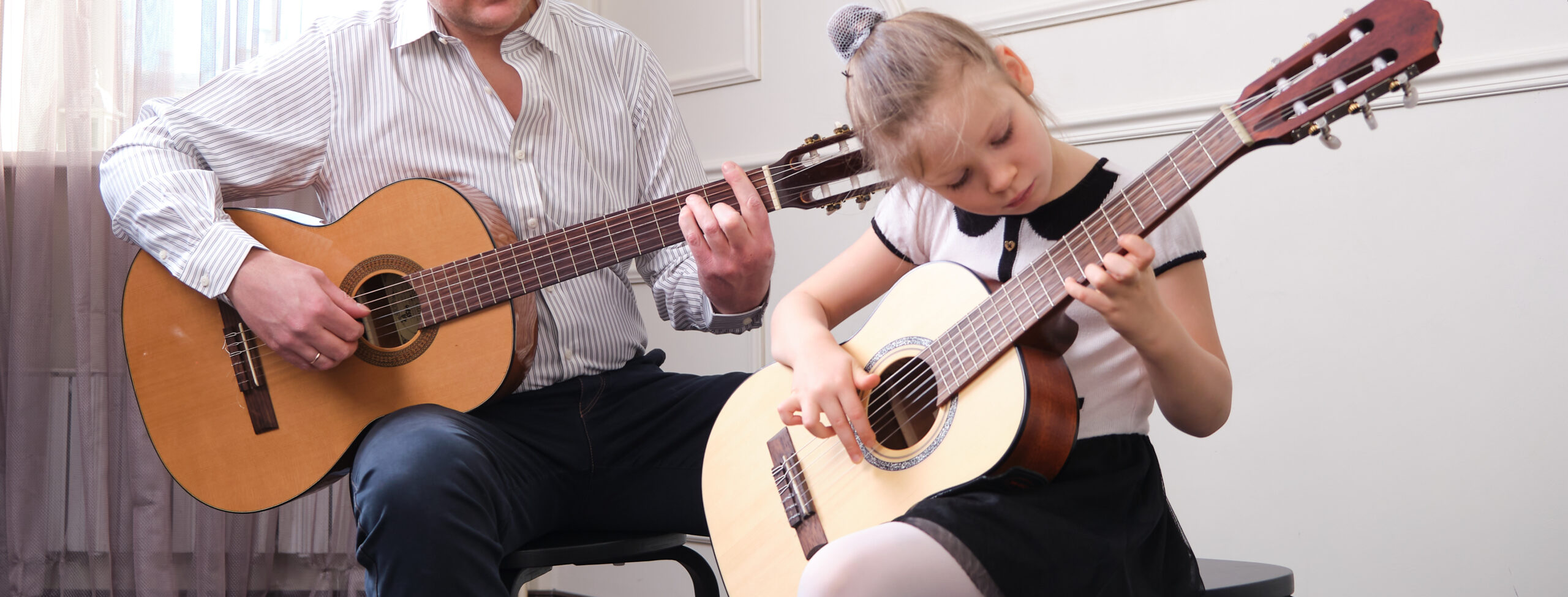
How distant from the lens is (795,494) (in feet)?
3.46

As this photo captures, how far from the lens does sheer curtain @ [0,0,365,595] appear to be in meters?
1.85

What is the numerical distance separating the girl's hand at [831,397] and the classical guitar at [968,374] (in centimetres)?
2

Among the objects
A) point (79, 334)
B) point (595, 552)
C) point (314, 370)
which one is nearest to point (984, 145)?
point (595, 552)

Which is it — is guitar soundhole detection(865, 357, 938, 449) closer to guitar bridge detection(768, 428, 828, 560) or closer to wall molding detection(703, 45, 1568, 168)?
guitar bridge detection(768, 428, 828, 560)

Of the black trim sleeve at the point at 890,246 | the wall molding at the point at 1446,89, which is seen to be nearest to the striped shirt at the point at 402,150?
the black trim sleeve at the point at 890,246

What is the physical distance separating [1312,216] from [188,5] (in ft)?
7.45

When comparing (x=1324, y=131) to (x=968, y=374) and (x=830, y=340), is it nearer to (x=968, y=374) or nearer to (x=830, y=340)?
(x=968, y=374)

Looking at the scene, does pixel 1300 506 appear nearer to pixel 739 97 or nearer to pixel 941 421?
pixel 941 421

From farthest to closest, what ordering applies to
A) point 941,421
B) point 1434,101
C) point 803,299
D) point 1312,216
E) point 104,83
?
point 104,83
point 1312,216
point 1434,101
point 803,299
point 941,421

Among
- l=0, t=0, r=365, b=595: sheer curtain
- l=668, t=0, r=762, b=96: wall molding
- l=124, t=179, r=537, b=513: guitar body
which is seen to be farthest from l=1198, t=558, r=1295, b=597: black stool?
l=0, t=0, r=365, b=595: sheer curtain

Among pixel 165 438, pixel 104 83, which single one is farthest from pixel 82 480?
pixel 165 438

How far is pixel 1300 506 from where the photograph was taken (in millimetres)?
1540

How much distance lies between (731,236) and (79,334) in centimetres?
151

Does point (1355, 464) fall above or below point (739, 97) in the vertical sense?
below
